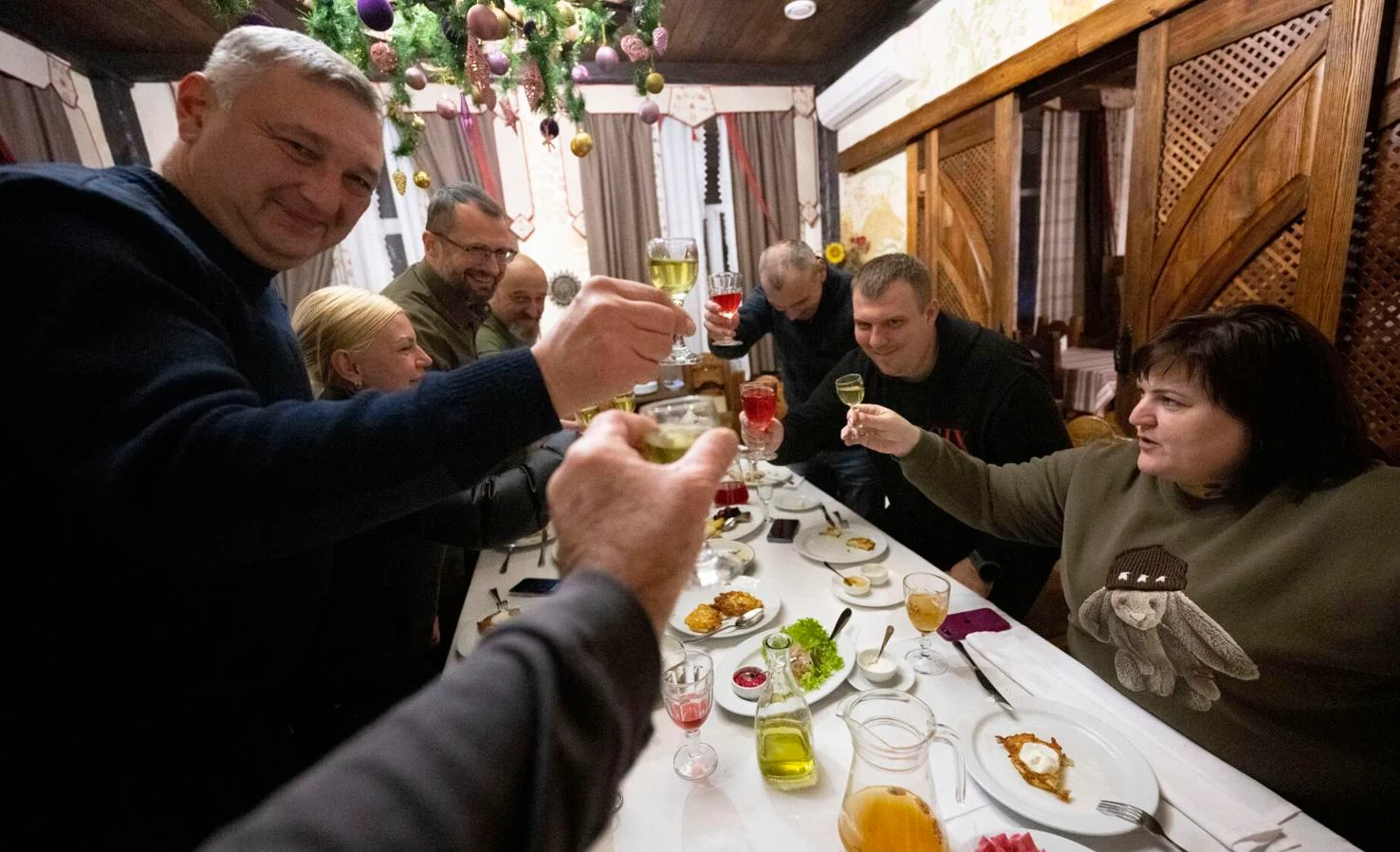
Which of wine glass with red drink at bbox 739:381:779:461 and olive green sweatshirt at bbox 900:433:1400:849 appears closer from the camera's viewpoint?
olive green sweatshirt at bbox 900:433:1400:849

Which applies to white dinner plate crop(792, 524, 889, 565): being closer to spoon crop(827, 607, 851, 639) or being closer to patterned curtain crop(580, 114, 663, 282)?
spoon crop(827, 607, 851, 639)

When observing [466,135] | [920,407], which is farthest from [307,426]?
[466,135]

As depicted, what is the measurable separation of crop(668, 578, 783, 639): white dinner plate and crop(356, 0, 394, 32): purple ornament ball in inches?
73.2

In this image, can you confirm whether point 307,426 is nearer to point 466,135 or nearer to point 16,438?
point 16,438

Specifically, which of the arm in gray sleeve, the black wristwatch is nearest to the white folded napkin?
the black wristwatch

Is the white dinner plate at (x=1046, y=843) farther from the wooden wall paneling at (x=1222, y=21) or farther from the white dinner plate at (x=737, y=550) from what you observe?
the wooden wall paneling at (x=1222, y=21)

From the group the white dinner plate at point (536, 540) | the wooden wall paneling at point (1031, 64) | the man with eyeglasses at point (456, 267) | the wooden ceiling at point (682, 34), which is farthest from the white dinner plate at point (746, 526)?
the wooden ceiling at point (682, 34)

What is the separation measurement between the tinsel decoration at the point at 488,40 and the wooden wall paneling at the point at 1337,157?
7.29 ft

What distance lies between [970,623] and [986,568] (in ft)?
1.99

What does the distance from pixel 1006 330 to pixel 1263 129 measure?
145 cm

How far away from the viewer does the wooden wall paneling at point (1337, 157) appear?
1831 mm

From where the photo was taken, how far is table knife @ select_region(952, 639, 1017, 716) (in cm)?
104

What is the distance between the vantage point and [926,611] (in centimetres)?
118

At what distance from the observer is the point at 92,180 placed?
690mm
